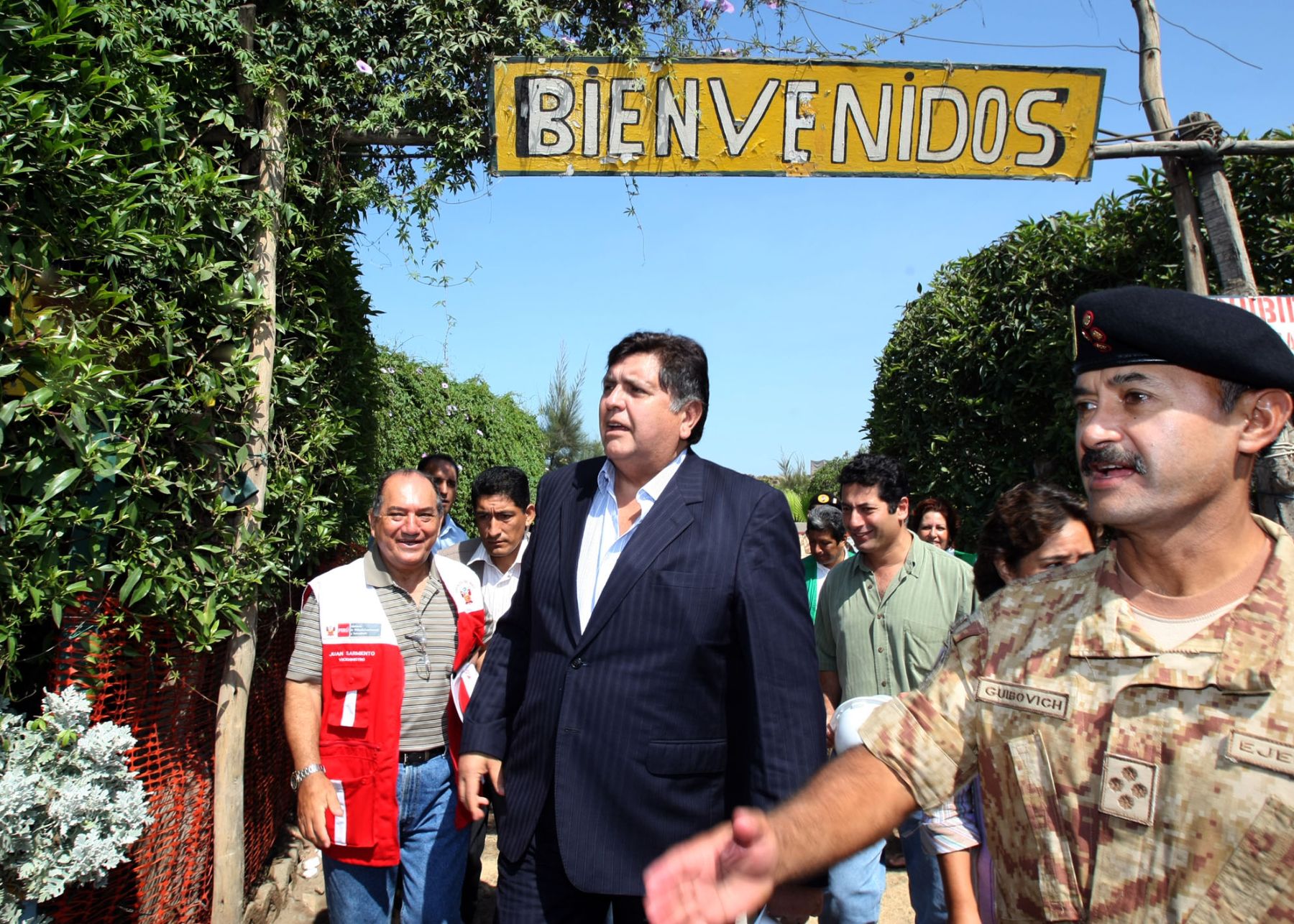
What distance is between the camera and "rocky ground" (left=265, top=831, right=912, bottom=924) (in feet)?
14.4

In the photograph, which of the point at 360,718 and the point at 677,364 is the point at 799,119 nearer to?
the point at 677,364

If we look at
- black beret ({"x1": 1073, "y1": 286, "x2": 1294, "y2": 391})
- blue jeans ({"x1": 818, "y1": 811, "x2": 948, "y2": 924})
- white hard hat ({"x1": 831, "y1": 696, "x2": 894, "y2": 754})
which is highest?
black beret ({"x1": 1073, "y1": 286, "x2": 1294, "y2": 391})

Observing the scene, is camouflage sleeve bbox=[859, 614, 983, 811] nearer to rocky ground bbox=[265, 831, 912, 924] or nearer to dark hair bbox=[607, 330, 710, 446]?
dark hair bbox=[607, 330, 710, 446]

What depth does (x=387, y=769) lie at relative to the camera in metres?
3.36

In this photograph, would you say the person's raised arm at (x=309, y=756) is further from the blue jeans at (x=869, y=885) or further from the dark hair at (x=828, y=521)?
the dark hair at (x=828, y=521)

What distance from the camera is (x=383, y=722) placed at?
11.1ft

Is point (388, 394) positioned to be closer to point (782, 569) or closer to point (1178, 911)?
point (782, 569)

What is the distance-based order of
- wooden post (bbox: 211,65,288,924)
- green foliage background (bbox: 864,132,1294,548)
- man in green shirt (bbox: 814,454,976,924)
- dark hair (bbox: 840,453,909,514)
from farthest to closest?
green foliage background (bbox: 864,132,1294,548) → dark hair (bbox: 840,453,909,514) → man in green shirt (bbox: 814,454,976,924) → wooden post (bbox: 211,65,288,924)

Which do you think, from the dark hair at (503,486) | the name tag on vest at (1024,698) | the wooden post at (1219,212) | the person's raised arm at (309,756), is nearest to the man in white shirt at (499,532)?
the dark hair at (503,486)

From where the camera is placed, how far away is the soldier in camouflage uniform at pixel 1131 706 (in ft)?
4.48

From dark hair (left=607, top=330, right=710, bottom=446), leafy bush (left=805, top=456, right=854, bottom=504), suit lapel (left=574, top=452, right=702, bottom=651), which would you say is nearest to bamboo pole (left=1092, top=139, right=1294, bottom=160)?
dark hair (left=607, top=330, right=710, bottom=446)

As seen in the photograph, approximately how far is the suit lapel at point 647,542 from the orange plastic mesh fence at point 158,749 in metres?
1.59

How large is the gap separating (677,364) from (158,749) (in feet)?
7.77

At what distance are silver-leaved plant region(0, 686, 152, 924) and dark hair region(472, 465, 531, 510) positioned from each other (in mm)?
2224
